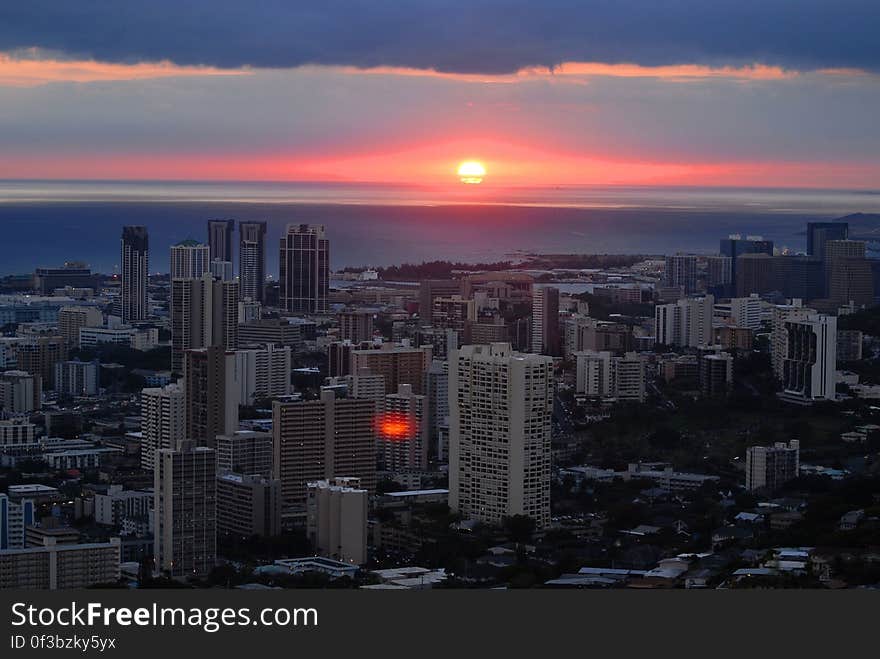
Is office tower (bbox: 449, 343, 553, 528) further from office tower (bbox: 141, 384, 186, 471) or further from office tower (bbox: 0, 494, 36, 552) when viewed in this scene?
office tower (bbox: 141, 384, 186, 471)

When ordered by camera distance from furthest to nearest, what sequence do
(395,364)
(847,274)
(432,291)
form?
(432,291)
(847,274)
(395,364)

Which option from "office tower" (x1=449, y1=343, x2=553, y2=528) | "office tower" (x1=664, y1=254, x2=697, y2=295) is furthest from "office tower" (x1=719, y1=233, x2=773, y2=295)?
"office tower" (x1=449, y1=343, x2=553, y2=528)

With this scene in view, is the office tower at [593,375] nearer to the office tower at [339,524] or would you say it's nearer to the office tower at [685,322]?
the office tower at [685,322]

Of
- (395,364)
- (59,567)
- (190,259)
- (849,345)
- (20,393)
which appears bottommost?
(59,567)

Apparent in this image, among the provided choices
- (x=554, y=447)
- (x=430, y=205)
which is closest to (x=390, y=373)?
(x=430, y=205)

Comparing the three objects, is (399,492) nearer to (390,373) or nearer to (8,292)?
(390,373)

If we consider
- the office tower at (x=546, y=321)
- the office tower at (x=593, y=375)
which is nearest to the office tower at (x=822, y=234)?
the office tower at (x=546, y=321)

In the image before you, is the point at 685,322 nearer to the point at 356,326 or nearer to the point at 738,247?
the point at 738,247

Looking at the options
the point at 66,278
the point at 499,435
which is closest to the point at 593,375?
the point at 499,435
